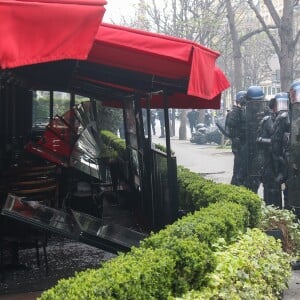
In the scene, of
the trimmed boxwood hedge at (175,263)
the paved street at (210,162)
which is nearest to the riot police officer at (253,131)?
the paved street at (210,162)

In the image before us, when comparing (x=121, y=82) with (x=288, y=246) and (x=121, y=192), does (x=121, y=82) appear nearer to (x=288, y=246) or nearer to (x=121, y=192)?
(x=288, y=246)

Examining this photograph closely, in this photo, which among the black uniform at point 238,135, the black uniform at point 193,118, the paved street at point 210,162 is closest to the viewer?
the black uniform at point 238,135

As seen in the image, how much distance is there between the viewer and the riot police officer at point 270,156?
909 centimetres

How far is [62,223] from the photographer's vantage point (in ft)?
18.6

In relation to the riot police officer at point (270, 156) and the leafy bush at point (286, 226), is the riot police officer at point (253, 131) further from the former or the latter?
the leafy bush at point (286, 226)

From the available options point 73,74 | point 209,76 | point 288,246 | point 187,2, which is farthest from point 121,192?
point 187,2

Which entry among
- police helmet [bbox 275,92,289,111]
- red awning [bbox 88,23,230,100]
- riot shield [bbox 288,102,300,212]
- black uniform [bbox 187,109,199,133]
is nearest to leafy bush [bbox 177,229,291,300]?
red awning [bbox 88,23,230,100]

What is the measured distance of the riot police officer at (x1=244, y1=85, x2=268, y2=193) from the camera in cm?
1049

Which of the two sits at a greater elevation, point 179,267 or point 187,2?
point 187,2

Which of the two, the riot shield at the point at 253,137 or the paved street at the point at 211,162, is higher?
the riot shield at the point at 253,137

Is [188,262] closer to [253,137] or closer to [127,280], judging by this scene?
[127,280]

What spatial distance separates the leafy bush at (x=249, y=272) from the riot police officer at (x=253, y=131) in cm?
514

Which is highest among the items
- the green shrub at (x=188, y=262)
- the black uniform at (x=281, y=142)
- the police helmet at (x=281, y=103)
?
the police helmet at (x=281, y=103)

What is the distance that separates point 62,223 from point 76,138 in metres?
2.89
